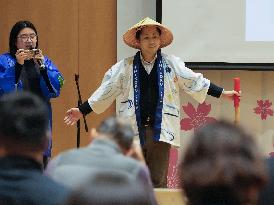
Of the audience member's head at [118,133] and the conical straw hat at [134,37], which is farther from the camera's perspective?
the conical straw hat at [134,37]

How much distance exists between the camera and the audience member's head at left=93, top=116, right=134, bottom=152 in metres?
1.72

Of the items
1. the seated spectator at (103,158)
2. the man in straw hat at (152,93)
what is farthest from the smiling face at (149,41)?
the seated spectator at (103,158)

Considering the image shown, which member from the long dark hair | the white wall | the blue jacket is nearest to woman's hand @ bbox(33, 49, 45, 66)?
the blue jacket

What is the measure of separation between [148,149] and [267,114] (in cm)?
143

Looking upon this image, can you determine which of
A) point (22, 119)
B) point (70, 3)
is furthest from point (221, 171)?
point (70, 3)

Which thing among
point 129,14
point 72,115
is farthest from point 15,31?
point 129,14

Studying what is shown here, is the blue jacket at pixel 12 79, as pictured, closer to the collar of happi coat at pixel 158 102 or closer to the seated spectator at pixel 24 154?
the collar of happi coat at pixel 158 102

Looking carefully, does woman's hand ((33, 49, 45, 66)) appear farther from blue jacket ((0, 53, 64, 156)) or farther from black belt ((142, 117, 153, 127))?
black belt ((142, 117, 153, 127))

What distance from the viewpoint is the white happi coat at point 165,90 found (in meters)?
3.63

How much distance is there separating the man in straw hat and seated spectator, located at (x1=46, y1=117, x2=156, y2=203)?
1808 mm

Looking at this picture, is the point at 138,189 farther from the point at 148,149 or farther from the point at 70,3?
the point at 70,3

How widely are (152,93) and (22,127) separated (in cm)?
211

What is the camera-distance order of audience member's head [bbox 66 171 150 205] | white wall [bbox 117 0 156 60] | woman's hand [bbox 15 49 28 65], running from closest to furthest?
1. audience member's head [bbox 66 171 150 205]
2. woman's hand [bbox 15 49 28 65]
3. white wall [bbox 117 0 156 60]

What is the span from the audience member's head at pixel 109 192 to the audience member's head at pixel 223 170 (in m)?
0.14
